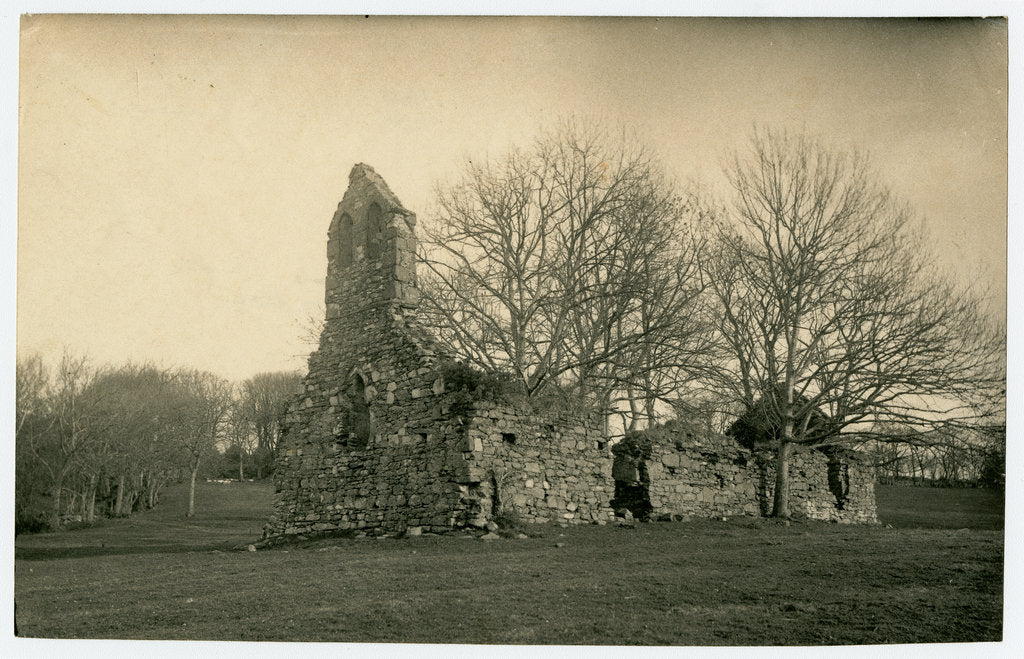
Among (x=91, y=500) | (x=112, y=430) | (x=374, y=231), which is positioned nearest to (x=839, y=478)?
(x=374, y=231)

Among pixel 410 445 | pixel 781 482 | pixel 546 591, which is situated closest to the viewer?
pixel 546 591

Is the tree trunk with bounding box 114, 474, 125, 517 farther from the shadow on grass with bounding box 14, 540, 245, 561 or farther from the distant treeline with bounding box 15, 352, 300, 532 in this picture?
the shadow on grass with bounding box 14, 540, 245, 561

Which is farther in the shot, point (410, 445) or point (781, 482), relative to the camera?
point (781, 482)

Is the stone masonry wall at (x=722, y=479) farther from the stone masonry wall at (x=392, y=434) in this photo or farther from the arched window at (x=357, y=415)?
the arched window at (x=357, y=415)

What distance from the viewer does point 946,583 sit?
11430 mm

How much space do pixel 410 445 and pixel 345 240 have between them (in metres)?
5.89

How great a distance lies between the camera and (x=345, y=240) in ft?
65.6

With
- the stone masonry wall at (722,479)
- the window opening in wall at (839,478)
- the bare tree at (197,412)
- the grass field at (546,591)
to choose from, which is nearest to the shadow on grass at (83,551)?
the grass field at (546,591)

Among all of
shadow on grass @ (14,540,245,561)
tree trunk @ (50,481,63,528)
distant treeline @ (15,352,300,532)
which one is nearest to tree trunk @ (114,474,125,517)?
distant treeline @ (15,352,300,532)

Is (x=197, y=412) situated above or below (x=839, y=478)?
above

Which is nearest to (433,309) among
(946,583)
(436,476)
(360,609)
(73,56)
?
(436,476)

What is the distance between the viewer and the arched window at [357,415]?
1855cm

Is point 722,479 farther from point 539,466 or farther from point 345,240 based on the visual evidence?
point 345,240

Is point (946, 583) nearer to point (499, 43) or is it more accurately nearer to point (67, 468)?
point (499, 43)
